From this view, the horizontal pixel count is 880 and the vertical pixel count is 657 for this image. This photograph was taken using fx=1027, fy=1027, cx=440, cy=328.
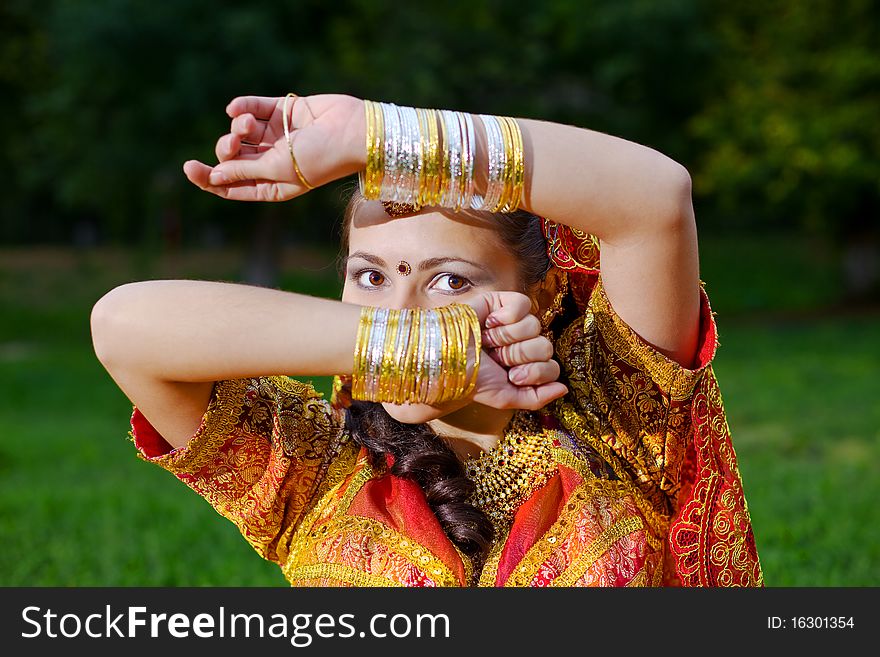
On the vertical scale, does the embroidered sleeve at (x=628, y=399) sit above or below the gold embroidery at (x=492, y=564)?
above

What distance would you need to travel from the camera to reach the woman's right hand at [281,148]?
5.21 feet

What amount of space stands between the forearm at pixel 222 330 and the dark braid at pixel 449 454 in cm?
36

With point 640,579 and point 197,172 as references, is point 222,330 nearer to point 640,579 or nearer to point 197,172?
point 197,172

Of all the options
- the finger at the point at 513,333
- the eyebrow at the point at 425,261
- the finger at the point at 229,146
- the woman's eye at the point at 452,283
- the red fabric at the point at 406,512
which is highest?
the finger at the point at 229,146

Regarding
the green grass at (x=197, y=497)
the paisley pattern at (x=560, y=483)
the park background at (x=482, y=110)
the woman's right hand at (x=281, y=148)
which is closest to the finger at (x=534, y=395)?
the paisley pattern at (x=560, y=483)

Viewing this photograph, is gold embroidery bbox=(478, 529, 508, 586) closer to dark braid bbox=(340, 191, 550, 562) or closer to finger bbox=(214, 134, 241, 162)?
dark braid bbox=(340, 191, 550, 562)

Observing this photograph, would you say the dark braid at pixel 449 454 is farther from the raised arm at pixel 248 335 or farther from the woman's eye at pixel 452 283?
the raised arm at pixel 248 335

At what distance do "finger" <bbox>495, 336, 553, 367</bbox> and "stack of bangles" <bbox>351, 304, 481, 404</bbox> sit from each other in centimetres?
8

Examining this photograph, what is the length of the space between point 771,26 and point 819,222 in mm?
3436

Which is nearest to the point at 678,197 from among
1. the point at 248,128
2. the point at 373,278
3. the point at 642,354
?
the point at 642,354

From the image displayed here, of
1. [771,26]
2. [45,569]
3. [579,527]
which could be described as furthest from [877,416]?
[771,26]

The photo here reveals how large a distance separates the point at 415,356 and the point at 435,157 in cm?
31

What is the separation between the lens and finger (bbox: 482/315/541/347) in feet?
5.40
